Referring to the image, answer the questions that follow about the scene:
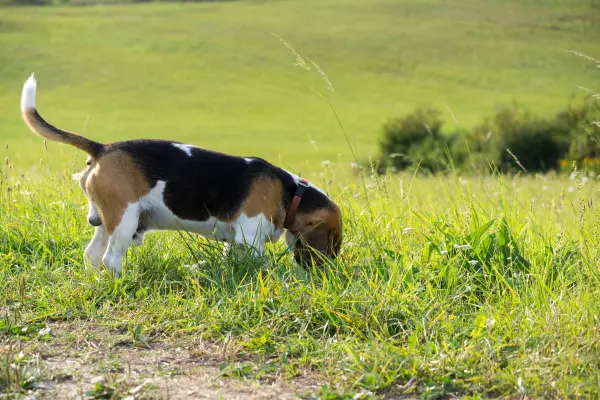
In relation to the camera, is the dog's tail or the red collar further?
the red collar

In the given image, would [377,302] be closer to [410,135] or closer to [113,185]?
[113,185]

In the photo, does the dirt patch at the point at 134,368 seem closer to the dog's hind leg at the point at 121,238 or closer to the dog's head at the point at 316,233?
the dog's hind leg at the point at 121,238

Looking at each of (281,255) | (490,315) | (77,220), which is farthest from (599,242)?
(77,220)

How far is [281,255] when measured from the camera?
5.29m

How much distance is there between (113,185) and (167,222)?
1.69 feet

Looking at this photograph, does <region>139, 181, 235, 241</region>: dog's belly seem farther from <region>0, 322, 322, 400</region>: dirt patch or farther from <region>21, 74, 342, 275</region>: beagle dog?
<region>0, 322, 322, 400</region>: dirt patch

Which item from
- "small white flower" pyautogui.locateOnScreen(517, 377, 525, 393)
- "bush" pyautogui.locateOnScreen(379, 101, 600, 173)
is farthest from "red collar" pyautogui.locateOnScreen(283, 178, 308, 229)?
"bush" pyautogui.locateOnScreen(379, 101, 600, 173)

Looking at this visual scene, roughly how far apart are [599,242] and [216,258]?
248 cm

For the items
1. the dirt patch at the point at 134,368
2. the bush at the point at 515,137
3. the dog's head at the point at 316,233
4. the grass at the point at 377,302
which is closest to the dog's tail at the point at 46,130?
the grass at the point at 377,302

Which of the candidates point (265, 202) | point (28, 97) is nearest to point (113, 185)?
point (28, 97)

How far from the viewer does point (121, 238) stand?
17.7 ft

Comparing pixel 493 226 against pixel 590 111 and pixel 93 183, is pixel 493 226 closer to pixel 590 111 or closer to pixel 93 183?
pixel 93 183

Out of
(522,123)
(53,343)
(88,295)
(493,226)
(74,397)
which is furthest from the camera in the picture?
(522,123)

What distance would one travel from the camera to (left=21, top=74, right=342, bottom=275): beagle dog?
543 cm
